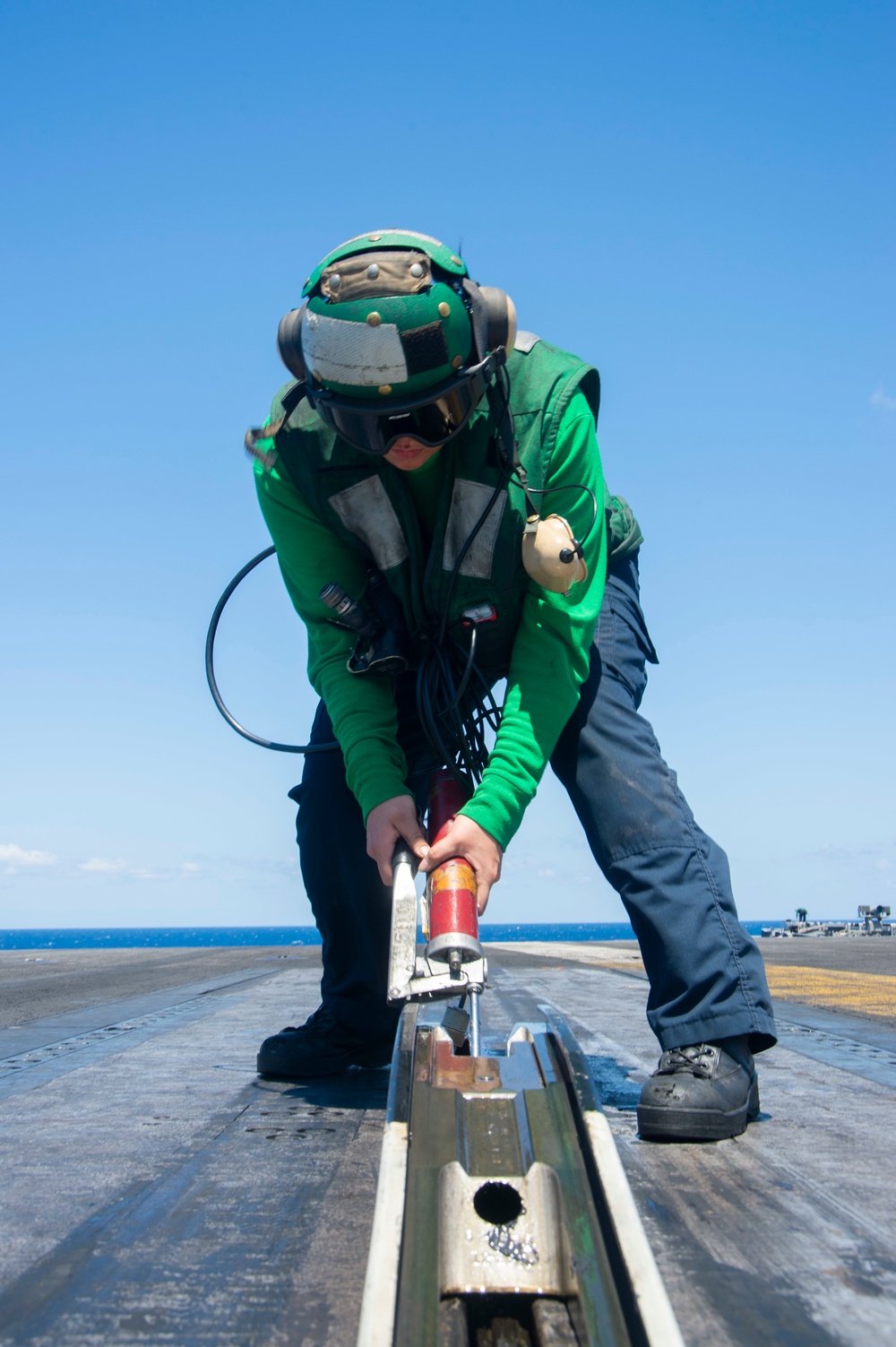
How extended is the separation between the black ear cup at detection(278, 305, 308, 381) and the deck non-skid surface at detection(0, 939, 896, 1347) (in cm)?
171

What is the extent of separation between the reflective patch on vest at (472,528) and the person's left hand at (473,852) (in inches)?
28.6

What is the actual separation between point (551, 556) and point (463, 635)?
365 mm

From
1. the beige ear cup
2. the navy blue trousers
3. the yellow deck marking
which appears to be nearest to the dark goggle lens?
the beige ear cup

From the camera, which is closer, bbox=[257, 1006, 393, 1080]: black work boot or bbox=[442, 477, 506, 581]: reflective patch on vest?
bbox=[442, 477, 506, 581]: reflective patch on vest

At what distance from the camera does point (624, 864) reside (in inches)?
94.3

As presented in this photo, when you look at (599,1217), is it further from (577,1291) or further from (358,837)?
(358,837)

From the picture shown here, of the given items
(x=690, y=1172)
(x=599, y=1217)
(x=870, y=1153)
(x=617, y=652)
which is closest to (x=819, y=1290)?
(x=599, y=1217)

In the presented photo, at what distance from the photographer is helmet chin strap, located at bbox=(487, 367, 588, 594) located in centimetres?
235

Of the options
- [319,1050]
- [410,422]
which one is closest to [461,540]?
[410,422]

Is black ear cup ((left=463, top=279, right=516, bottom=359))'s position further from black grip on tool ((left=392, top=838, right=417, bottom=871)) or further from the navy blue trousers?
black grip on tool ((left=392, top=838, right=417, bottom=871))

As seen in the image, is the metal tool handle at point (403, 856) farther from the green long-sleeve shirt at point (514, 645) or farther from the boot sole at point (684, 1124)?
the boot sole at point (684, 1124)

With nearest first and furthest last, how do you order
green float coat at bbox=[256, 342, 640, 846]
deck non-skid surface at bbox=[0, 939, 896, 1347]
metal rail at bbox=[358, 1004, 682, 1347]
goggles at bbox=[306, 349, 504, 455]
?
metal rail at bbox=[358, 1004, 682, 1347] → deck non-skid surface at bbox=[0, 939, 896, 1347] → goggles at bbox=[306, 349, 504, 455] → green float coat at bbox=[256, 342, 640, 846]

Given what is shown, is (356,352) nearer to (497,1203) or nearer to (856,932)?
(497,1203)

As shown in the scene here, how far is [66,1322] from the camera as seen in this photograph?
3.55ft
